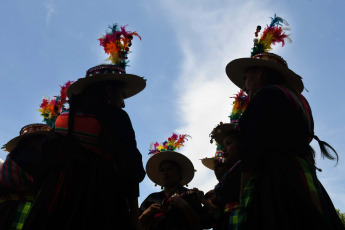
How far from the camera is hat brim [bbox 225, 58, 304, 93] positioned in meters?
3.68

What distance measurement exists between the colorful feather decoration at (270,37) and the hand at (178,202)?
2.23 meters

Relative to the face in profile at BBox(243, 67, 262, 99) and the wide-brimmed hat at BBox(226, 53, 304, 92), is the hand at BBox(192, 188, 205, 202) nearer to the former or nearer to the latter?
the wide-brimmed hat at BBox(226, 53, 304, 92)

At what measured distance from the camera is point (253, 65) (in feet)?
12.6

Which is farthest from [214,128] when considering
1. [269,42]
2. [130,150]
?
[130,150]

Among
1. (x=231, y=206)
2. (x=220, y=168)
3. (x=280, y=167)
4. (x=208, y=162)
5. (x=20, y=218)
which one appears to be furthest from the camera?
(x=208, y=162)

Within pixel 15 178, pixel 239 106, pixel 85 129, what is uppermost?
pixel 239 106

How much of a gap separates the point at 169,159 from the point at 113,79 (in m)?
2.87

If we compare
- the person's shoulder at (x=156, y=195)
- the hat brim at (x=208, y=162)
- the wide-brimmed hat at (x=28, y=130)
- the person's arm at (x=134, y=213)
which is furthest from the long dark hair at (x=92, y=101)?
the hat brim at (x=208, y=162)

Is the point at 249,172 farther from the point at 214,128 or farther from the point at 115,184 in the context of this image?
the point at 214,128

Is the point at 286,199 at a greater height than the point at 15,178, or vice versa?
the point at 15,178

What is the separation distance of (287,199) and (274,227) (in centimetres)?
23

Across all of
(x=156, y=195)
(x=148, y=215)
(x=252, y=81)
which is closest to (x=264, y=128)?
(x=252, y=81)

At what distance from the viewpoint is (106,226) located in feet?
9.28

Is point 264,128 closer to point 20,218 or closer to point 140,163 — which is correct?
point 140,163
